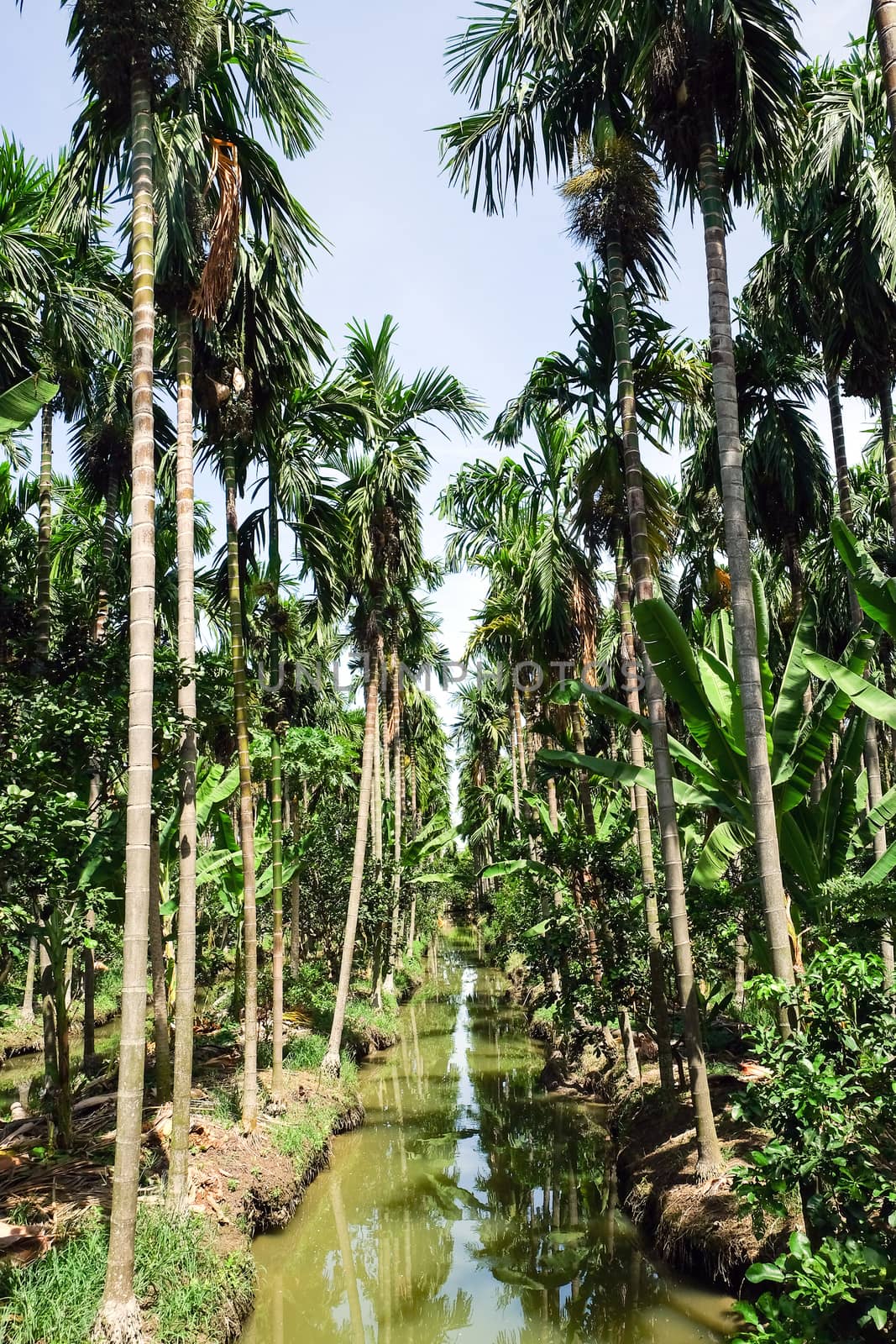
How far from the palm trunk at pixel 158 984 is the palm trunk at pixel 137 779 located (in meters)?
3.16

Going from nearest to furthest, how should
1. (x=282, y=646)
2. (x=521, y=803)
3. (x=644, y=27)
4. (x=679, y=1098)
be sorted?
(x=644, y=27)
(x=679, y=1098)
(x=282, y=646)
(x=521, y=803)

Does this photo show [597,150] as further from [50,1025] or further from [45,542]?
[50,1025]

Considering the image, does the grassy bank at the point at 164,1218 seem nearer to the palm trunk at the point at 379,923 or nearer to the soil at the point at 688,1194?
the soil at the point at 688,1194

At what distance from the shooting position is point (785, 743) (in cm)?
986

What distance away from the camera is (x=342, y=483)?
Result: 16.5 m

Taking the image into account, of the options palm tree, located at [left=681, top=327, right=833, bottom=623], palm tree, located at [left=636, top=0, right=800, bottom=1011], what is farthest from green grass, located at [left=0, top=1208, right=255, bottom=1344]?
palm tree, located at [left=681, top=327, right=833, bottom=623]

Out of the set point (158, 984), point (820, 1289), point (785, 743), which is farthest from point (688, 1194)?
point (158, 984)

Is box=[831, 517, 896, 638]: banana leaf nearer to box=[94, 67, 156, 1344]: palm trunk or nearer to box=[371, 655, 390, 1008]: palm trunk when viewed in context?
box=[94, 67, 156, 1344]: palm trunk

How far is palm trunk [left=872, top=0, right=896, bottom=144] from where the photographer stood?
549cm

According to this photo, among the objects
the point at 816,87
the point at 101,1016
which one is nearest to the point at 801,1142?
the point at 816,87

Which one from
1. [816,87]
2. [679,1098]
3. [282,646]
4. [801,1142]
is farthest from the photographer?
[282,646]

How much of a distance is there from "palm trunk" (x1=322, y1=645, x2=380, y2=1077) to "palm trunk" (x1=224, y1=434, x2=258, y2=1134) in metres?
3.73

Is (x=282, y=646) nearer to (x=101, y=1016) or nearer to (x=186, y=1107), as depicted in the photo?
(x=186, y=1107)

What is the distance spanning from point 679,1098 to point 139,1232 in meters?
6.58
